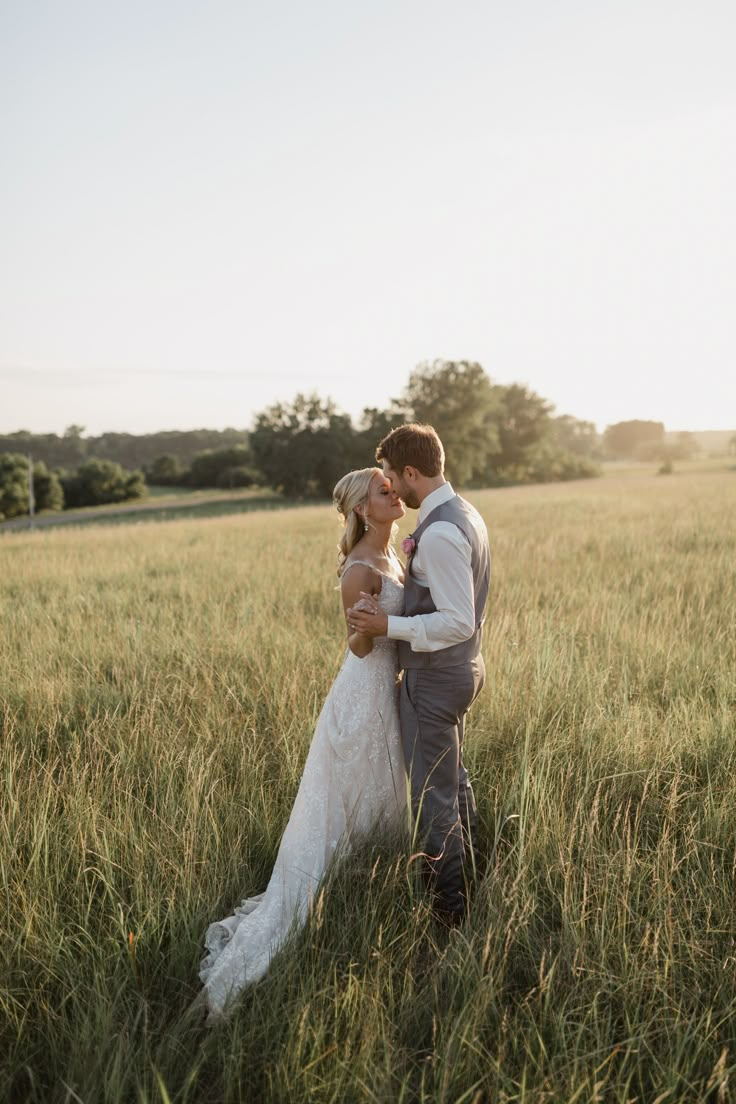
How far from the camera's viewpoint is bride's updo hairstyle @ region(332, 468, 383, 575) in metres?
2.93

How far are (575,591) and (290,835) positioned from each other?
17.8 feet

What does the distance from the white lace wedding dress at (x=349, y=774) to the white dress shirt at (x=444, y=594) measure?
12.4 inches

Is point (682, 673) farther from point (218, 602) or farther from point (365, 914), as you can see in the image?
point (218, 602)

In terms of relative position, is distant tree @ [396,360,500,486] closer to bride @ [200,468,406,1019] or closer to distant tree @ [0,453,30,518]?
distant tree @ [0,453,30,518]

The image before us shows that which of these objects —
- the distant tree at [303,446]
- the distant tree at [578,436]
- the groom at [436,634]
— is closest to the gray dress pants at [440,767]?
the groom at [436,634]

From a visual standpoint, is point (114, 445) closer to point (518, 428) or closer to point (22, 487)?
point (22, 487)

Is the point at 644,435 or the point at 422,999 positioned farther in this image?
Result: the point at 644,435

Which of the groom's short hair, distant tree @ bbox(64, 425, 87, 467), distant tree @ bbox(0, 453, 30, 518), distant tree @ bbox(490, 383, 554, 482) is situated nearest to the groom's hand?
the groom's short hair

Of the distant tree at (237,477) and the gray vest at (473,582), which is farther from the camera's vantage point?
the distant tree at (237,477)

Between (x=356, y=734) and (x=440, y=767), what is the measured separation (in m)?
0.37

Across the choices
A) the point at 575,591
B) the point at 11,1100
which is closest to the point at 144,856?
the point at 11,1100

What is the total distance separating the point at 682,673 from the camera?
4934mm

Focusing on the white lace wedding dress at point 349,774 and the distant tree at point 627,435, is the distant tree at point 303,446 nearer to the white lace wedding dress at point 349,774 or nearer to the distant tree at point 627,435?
the white lace wedding dress at point 349,774

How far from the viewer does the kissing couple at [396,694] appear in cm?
265
